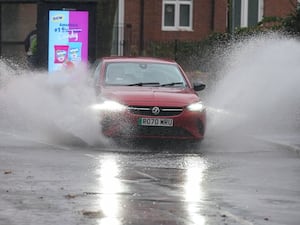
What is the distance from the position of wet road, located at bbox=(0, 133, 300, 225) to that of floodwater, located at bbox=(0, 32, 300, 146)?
83 centimetres

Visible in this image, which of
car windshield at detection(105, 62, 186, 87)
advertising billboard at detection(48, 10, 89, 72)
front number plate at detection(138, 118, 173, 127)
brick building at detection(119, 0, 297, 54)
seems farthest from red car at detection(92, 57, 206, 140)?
brick building at detection(119, 0, 297, 54)

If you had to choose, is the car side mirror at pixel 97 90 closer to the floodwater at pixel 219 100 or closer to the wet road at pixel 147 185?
the floodwater at pixel 219 100

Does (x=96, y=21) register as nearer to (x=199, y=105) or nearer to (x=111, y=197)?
(x=199, y=105)

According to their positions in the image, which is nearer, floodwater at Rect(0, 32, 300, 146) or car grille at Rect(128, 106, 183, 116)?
car grille at Rect(128, 106, 183, 116)

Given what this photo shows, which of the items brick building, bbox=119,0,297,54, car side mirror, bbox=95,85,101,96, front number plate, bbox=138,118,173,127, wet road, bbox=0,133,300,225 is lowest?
wet road, bbox=0,133,300,225

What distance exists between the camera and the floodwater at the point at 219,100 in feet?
58.7

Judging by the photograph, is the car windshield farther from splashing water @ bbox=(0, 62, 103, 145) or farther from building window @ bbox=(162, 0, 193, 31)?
building window @ bbox=(162, 0, 193, 31)

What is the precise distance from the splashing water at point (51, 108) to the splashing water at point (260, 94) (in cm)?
236

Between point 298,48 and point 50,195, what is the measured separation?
42.4 feet

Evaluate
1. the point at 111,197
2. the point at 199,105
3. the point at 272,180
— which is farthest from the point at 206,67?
the point at 111,197

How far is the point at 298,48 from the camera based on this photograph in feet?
76.0

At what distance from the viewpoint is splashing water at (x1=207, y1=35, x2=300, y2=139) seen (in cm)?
1919

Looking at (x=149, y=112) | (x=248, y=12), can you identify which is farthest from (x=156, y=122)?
(x=248, y=12)

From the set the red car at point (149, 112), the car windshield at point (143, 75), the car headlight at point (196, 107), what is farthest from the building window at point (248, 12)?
the car headlight at point (196, 107)
